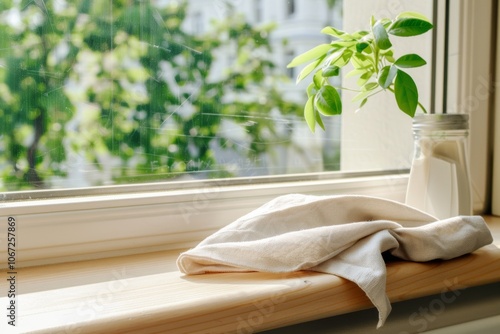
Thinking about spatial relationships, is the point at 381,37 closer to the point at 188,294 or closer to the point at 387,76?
the point at 387,76

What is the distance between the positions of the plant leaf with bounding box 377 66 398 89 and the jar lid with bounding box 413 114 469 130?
0.43 feet

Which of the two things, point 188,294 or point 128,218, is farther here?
point 128,218

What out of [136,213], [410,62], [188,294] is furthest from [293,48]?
[188,294]

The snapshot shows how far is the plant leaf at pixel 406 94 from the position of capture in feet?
3.06

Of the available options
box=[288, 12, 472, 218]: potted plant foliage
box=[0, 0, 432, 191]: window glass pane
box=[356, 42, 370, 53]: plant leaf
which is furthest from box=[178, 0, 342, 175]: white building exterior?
box=[356, 42, 370, 53]: plant leaf

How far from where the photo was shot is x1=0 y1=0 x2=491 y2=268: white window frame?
853mm

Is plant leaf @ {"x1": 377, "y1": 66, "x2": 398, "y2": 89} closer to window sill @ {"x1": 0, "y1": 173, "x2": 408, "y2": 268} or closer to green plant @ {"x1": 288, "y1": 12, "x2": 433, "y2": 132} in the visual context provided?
green plant @ {"x1": 288, "y1": 12, "x2": 433, "y2": 132}

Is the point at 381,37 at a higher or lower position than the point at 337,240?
higher

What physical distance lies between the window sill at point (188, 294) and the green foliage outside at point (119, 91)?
0.16 meters

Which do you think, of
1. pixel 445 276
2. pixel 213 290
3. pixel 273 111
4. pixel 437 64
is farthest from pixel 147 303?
pixel 437 64

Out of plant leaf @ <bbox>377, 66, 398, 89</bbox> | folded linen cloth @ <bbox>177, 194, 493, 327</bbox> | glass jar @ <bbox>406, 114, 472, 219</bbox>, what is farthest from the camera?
glass jar @ <bbox>406, 114, 472, 219</bbox>

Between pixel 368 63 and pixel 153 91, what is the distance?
37 cm

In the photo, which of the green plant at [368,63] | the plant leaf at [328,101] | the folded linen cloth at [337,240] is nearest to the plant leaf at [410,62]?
the green plant at [368,63]

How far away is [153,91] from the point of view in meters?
0.98
